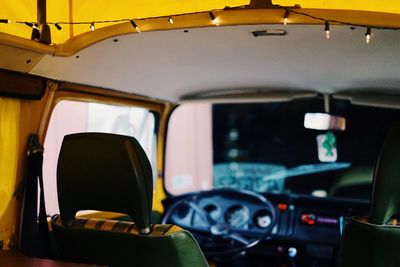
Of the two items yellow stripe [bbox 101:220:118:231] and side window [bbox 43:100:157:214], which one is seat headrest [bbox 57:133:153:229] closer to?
yellow stripe [bbox 101:220:118:231]

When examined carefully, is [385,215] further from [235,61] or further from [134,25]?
[134,25]

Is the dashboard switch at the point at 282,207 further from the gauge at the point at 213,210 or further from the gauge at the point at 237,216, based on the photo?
the gauge at the point at 213,210

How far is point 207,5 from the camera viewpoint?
6.93 ft

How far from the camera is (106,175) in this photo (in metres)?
1.95

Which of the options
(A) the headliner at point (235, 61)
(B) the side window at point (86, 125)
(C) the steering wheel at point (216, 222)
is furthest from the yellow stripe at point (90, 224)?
(C) the steering wheel at point (216, 222)

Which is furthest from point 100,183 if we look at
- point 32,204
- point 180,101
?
point 180,101

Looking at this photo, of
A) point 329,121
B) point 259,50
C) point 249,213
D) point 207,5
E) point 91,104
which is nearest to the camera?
point 207,5

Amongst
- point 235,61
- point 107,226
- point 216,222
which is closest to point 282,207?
point 216,222

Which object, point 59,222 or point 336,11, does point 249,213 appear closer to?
point 59,222

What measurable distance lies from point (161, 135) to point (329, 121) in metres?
1.36

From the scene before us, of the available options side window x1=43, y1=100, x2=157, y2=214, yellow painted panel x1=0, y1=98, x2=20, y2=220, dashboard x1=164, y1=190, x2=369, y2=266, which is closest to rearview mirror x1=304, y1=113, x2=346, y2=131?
dashboard x1=164, y1=190, x2=369, y2=266

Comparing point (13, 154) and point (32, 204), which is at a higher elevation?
point (13, 154)

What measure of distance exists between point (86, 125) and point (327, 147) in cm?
182

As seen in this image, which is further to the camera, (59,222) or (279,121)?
(279,121)
